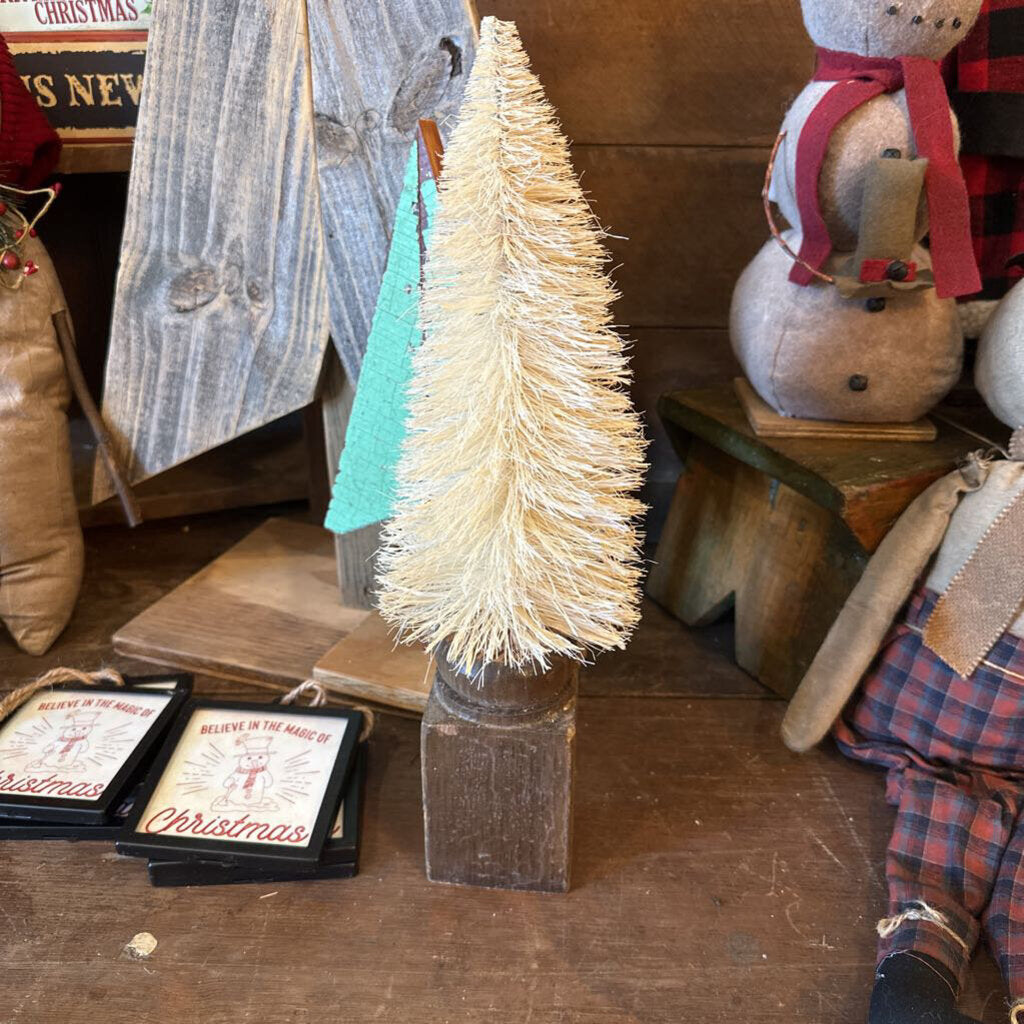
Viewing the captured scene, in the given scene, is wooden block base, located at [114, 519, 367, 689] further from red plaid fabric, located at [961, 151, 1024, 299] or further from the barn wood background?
red plaid fabric, located at [961, 151, 1024, 299]

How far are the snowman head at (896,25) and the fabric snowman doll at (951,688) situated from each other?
0.23 m

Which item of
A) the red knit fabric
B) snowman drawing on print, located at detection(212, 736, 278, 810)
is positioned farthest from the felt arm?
the red knit fabric

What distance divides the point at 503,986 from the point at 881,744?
17.2 inches

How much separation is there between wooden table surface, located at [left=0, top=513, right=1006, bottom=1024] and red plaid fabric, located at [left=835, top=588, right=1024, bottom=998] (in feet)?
0.09

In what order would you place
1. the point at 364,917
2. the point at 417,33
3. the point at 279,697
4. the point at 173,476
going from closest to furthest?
the point at 364,917, the point at 417,33, the point at 279,697, the point at 173,476

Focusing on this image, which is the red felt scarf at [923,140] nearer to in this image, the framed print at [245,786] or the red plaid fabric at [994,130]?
the red plaid fabric at [994,130]

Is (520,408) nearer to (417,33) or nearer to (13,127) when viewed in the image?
(417,33)

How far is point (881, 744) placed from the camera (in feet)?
2.78

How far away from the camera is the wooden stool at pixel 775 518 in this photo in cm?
83

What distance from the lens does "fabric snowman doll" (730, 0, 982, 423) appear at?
0.75m

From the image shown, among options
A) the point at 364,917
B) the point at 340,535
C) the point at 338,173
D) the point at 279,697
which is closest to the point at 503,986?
the point at 364,917

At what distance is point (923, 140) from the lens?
2.48 ft

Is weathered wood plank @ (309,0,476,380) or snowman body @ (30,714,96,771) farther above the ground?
weathered wood plank @ (309,0,476,380)

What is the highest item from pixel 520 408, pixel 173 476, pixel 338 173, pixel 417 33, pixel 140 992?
pixel 417 33
